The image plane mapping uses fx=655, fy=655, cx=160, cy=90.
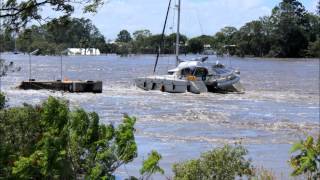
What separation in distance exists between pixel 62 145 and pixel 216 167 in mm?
1962

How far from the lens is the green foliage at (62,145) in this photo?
7863mm

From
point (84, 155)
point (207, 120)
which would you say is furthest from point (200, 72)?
point (84, 155)

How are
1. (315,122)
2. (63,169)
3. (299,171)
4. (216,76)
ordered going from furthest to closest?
(216,76), (315,122), (63,169), (299,171)

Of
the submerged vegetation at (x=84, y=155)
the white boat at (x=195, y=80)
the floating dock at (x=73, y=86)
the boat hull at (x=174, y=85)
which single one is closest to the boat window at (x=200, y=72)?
the white boat at (x=195, y=80)

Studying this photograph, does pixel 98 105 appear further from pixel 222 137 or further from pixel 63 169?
pixel 63 169

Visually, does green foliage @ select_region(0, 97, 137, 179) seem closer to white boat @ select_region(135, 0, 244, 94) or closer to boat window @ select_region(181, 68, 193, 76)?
white boat @ select_region(135, 0, 244, 94)

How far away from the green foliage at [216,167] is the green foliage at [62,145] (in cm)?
Result: 75

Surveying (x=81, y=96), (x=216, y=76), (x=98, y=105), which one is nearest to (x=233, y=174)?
(x=98, y=105)

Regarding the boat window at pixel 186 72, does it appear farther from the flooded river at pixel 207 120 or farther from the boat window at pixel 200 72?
the flooded river at pixel 207 120

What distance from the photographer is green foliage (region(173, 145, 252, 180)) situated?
8.26m

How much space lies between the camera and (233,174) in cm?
835

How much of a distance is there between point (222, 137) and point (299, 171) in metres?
18.9

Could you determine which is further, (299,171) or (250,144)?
(250,144)

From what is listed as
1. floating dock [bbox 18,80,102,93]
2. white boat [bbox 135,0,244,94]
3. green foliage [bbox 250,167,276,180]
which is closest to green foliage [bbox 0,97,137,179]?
green foliage [bbox 250,167,276,180]
